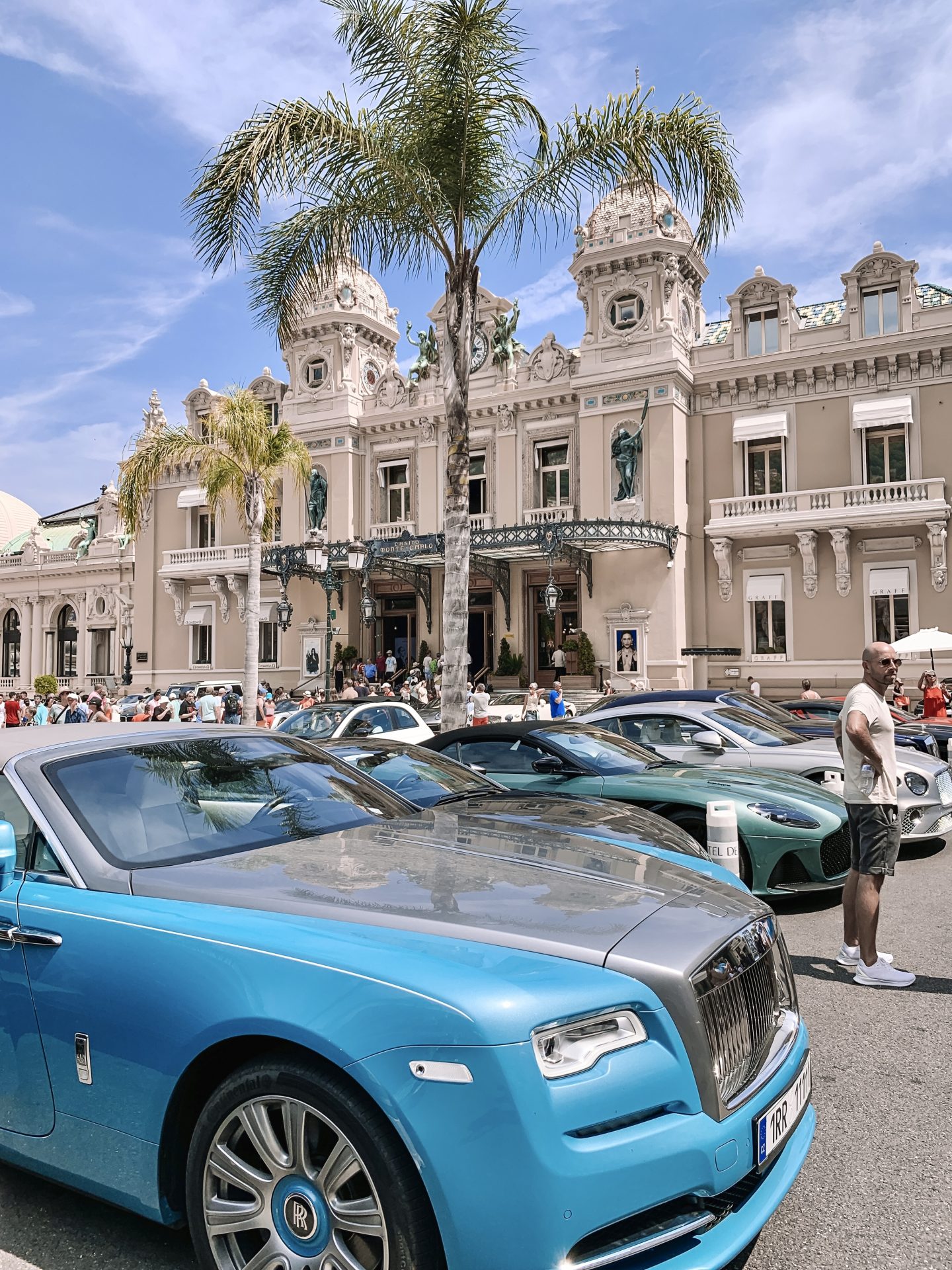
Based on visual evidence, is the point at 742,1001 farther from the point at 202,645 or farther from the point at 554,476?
the point at 202,645

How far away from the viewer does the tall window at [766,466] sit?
2664 cm

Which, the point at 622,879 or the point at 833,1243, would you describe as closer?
the point at 833,1243

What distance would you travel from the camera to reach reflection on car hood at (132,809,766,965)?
2.48 metres

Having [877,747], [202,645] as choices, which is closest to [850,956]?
[877,747]

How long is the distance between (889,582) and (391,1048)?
25298 mm

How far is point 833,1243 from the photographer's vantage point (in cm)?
279

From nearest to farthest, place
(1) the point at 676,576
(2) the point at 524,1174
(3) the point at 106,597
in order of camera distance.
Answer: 1. (2) the point at 524,1174
2. (1) the point at 676,576
3. (3) the point at 106,597

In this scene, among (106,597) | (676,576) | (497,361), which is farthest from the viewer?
(106,597)

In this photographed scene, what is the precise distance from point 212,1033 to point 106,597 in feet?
140

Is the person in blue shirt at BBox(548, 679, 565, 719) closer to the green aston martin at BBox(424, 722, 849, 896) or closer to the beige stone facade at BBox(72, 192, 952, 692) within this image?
the beige stone facade at BBox(72, 192, 952, 692)

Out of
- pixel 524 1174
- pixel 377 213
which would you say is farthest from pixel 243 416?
pixel 524 1174

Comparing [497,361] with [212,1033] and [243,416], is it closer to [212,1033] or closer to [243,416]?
[243,416]

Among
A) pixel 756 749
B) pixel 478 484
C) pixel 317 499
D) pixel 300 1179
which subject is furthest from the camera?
pixel 317 499

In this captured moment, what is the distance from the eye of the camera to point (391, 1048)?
7.02 ft
